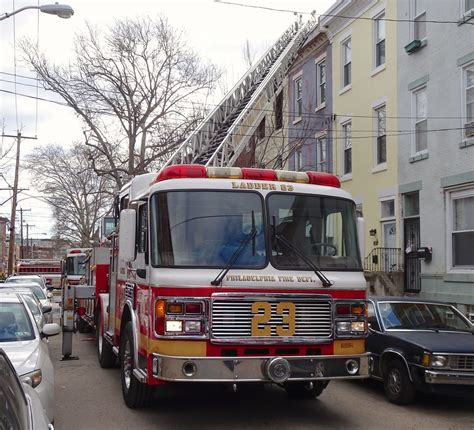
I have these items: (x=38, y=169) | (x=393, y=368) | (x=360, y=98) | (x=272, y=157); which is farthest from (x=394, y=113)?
(x=38, y=169)

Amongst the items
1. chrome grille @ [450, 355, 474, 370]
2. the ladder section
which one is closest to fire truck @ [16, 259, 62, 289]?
the ladder section

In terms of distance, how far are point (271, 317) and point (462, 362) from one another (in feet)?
9.50

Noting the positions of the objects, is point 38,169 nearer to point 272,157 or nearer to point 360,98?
point 272,157

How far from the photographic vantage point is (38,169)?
47531 mm

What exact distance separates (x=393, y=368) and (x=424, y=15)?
1214 cm

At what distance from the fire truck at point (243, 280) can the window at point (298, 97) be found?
1695cm

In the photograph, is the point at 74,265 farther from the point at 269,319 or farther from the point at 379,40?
the point at 269,319

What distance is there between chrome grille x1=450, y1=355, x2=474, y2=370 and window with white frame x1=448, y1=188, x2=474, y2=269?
7.77m

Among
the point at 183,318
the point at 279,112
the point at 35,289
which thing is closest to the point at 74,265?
the point at 35,289

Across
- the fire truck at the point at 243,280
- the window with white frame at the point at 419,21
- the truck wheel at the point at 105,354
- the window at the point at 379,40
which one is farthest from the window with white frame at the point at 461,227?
the truck wheel at the point at 105,354

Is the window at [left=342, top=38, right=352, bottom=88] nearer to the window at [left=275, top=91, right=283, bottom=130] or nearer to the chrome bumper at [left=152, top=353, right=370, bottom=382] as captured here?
the window at [left=275, top=91, right=283, bottom=130]

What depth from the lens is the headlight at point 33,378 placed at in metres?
5.63

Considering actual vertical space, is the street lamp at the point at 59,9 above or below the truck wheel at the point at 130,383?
above

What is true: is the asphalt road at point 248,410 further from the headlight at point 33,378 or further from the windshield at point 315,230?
the windshield at point 315,230
